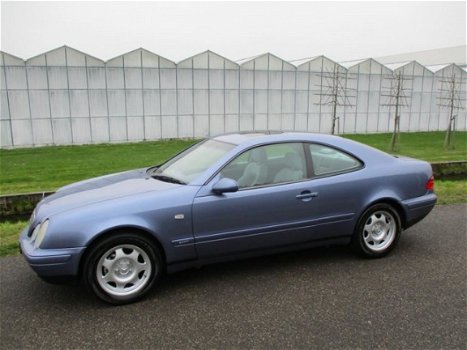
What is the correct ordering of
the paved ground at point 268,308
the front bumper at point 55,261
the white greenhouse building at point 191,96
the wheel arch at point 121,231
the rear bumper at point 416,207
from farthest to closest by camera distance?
the white greenhouse building at point 191,96 → the rear bumper at point 416,207 → the wheel arch at point 121,231 → the front bumper at point 55,261 → the paved ground at point 268,308

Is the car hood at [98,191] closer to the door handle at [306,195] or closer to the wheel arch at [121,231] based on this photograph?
the wheel arch at [121,231]

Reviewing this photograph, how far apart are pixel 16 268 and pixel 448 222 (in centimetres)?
555

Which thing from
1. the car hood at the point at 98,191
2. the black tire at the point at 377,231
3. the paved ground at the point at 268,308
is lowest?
the paved ground at the point at 268,308

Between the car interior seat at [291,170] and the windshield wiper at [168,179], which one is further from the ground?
the car interior seat at [291,170]

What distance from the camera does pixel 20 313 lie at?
3543 millimetres

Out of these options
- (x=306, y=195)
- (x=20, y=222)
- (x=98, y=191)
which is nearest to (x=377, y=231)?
(x=306, y=195)

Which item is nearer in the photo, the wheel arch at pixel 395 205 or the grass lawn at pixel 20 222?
the wheel arch at pixel 395 205

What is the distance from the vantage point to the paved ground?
3125 mm

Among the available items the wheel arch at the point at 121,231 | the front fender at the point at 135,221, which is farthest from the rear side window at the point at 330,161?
the wheel arch at the point at 121,231

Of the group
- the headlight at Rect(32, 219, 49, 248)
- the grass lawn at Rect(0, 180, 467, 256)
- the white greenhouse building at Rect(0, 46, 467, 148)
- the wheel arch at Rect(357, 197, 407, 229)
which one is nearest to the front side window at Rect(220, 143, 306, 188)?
the wheel arch at Rect(357, 197, 407, 229)

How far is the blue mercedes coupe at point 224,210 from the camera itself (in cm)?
359

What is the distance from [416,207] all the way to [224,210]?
2.33m

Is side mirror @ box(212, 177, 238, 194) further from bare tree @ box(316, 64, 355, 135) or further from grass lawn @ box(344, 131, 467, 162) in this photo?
bare tree @ box(316, 64, 355, 135)

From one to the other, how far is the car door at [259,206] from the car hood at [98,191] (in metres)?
0.49
